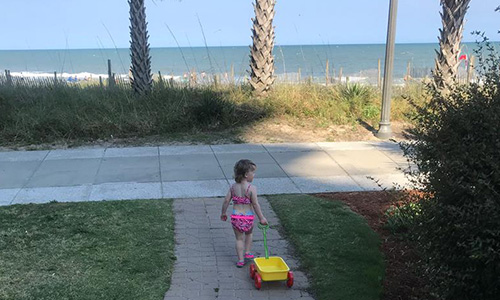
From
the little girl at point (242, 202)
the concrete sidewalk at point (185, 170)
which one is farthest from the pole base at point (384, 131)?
the little girl at point (242, 202)

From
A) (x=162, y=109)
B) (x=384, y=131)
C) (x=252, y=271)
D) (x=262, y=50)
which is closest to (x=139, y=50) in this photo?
(x=162, y=109)

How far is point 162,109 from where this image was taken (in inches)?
448

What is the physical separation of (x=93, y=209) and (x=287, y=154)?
4.07 m

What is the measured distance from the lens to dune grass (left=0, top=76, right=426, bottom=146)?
1045cm

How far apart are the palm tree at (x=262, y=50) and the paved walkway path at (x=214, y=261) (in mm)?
7117

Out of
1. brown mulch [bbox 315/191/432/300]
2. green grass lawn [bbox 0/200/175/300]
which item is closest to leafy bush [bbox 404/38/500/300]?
brown mulch [bbox 315/191/432/300]

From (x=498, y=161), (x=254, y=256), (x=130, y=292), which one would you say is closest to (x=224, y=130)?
(x=254, y=256)

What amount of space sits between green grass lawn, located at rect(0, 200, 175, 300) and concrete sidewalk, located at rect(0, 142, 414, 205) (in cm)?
67

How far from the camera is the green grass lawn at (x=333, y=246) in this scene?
14.3 feet

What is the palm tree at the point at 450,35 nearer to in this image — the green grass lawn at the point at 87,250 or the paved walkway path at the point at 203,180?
the paved walkway path at the point at 203,180

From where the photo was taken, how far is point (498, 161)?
3025 mm

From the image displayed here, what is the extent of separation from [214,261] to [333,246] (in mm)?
1228

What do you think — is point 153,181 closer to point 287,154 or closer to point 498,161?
point 287,154

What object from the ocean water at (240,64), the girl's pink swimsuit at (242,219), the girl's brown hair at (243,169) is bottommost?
the ocean water at (240,64)
